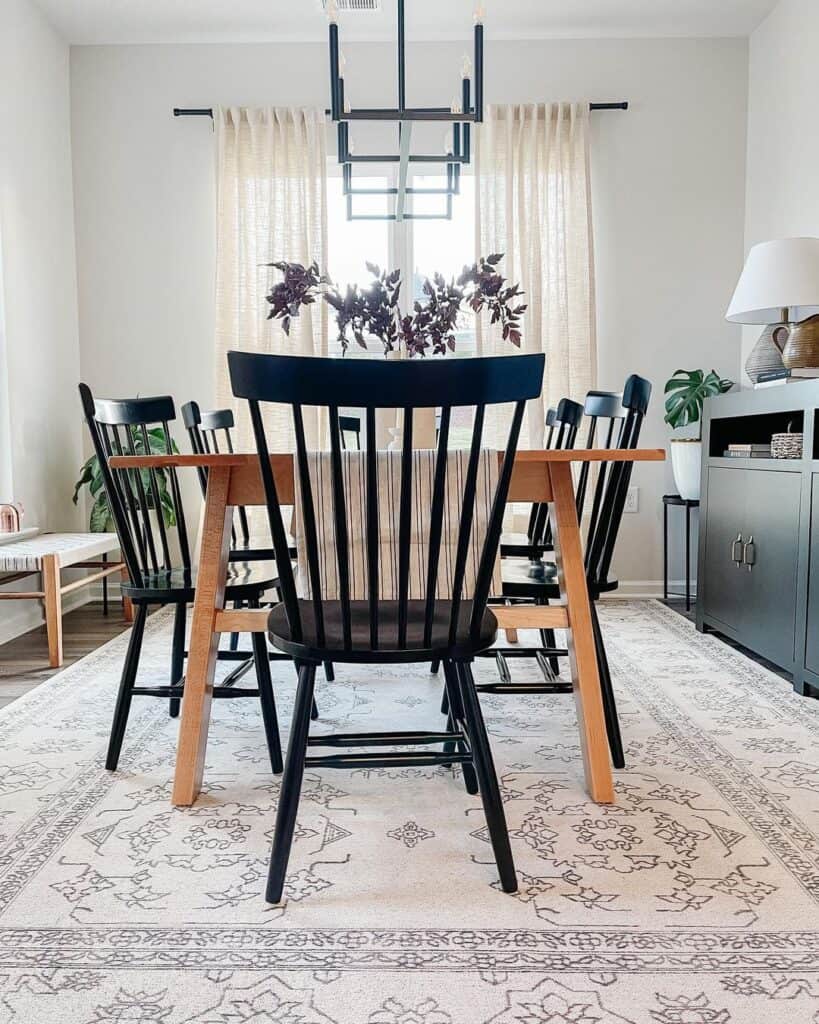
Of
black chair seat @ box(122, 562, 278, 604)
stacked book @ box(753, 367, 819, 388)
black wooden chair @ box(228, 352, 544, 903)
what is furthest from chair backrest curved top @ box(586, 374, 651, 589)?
stacked book @ box(753, 367, 819, 388)

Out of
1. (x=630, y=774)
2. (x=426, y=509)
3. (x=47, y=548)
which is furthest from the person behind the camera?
(x=47, y=548)

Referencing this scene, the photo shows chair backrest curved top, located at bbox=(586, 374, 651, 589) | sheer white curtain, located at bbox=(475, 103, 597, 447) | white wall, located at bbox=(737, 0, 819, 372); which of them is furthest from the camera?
sheer white curtain, located at bbox=(475, 103, 597, 447)

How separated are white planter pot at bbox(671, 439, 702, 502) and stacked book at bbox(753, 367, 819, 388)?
0.81 metres

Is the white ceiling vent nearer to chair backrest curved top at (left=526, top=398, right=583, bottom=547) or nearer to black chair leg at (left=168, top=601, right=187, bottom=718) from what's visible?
chair backrest curved top at (left=526, top=398, right=583, bottom=547)

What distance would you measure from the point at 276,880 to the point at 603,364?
3628 millimetres

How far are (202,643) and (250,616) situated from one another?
12 centimetres

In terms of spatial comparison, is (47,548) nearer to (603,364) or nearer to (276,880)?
(276,880)

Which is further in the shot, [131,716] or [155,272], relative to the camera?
[155,272]

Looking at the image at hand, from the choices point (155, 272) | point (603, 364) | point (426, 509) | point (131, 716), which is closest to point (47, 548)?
point (131, 716)

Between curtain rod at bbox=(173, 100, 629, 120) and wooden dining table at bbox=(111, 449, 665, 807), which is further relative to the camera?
curtain rod at bbox=(173, 100, 629, 120)

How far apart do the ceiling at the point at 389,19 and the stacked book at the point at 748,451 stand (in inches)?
92.5

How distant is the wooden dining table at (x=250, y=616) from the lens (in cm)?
183

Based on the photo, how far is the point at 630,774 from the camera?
6.56 feet

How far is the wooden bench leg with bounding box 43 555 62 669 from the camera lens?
3102 millimetres
